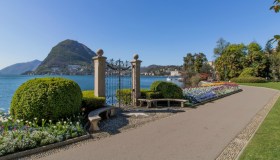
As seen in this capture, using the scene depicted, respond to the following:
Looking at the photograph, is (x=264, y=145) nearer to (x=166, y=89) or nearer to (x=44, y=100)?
(x=44, y=100)

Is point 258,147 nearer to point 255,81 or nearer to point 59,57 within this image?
point 255,81

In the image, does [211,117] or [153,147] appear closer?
[153,147]

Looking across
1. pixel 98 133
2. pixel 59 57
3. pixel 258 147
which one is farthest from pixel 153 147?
pixel 59 57

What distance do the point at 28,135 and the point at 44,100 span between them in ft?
5.06

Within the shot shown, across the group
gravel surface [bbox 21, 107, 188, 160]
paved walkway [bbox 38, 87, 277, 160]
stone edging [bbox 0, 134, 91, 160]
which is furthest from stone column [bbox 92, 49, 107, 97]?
stone edging [bbox 0, 134, 91, 160]

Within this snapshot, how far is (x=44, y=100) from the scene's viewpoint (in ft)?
21.1

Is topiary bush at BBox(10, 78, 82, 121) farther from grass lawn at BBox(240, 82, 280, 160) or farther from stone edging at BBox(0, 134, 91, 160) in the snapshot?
grass lawn at BBox(240, 82, 280, 160)

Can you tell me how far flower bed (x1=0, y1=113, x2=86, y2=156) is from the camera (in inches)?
185

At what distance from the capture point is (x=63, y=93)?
266 inches

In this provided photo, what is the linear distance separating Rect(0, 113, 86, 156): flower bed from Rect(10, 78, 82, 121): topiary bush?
27 centimetres

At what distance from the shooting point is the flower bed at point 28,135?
4703 millimetres

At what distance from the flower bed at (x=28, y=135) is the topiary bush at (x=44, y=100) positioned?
0.88ft

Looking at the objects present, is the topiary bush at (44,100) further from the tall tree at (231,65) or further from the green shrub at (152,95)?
the tall tree at (231,65)

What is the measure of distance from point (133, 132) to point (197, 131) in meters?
2.01
